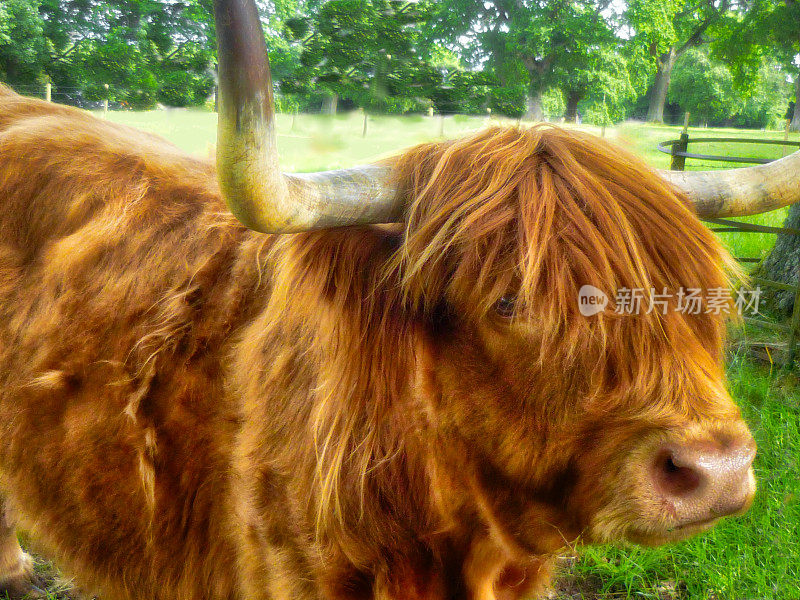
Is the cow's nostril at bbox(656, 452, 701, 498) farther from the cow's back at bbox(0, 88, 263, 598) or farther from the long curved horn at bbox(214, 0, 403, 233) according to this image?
the cow's back at bbox(0, 88, 263, 598)

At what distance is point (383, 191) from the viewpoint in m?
1.54

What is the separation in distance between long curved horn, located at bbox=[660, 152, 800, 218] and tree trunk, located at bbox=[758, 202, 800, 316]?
302 cm

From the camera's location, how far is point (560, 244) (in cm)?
146

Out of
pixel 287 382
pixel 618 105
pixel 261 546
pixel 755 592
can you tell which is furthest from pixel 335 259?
pixel 618 105

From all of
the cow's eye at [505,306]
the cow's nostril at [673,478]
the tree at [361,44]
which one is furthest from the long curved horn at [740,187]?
the tree at [361,44]

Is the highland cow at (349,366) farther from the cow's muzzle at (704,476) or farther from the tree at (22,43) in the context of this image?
the tree at (22,43)

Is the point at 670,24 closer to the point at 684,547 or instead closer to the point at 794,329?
the point at 794,329

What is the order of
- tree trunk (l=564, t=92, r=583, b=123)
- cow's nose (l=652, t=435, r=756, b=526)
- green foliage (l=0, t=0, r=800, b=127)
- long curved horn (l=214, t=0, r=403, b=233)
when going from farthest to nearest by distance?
tree trunk (l=564, t=92, r=583, b=123) → green foliage (l=0, t=0, r=800, b=127) → cow's nose (l=652, t=435, r=756, b=526) → long curved horn (l=214, t=0, r=403, b=233)

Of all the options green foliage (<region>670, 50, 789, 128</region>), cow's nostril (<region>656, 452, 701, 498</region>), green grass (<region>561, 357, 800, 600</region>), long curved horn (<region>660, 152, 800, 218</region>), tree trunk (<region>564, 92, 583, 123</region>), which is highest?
green foliage (<region>670, 50, 789, 128</region>)

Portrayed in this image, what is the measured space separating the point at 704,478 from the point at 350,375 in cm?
85

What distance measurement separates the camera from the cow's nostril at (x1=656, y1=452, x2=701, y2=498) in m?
1.29

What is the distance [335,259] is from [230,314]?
0.44 meters

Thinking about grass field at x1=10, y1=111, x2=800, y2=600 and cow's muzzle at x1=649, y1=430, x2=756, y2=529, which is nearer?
cow's muzzle at x1=649, y1=430, x2=756, y2=529

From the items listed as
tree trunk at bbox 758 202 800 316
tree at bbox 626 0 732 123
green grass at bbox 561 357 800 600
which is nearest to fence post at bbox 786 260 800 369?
tree trunk at bbox 758 202 800 316
